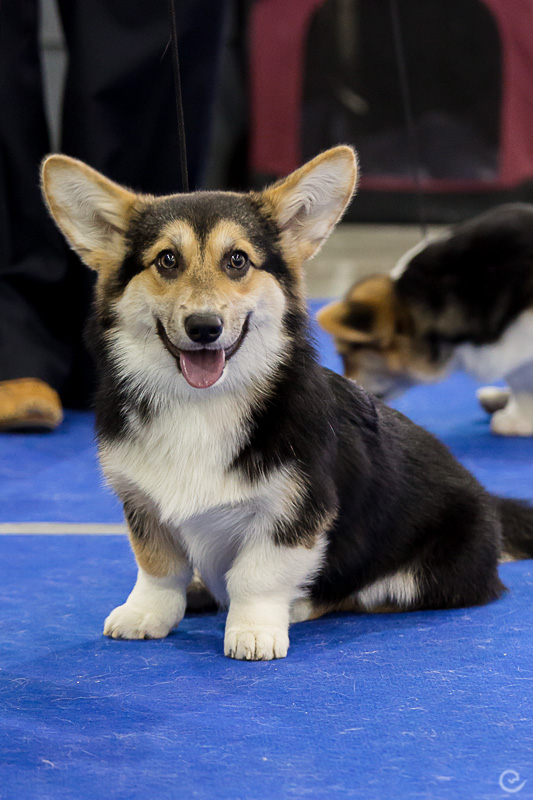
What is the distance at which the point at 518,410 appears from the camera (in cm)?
382

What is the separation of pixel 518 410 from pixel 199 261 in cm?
229

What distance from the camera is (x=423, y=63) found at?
8.75m

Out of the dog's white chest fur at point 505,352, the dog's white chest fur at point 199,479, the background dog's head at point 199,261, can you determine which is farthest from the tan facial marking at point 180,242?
the dog's white chest fur at point 505,352

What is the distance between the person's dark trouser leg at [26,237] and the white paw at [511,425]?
1.71m

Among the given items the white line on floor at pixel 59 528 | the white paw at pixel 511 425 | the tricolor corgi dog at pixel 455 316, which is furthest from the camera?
the white paw at pixel 511 425

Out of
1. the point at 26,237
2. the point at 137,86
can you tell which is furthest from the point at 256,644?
the point at 26,237

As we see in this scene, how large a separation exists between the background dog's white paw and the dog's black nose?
2.56 metres

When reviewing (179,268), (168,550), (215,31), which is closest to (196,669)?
(168,550)

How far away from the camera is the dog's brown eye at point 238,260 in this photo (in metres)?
1.88

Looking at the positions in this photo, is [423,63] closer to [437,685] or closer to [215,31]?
[215,31]

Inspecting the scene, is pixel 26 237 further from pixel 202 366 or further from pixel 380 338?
pixel 202 366

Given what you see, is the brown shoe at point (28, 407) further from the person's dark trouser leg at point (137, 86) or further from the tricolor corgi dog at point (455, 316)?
the tricolor corgi dog at point (455, 316)

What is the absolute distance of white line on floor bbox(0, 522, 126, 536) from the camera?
263 cm

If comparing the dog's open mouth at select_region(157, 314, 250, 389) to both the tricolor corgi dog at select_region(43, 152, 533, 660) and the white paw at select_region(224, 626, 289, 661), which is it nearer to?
the tricolor corgi dog at select_region(43, 152, 533, 660)
